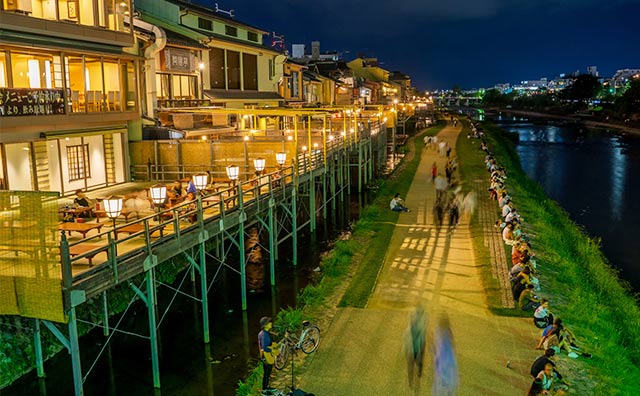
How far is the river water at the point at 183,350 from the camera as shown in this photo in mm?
13633

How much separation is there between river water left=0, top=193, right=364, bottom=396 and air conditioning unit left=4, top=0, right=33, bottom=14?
10.4m

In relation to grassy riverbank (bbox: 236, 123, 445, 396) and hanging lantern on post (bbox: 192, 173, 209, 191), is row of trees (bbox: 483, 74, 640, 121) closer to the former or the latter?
grassy riverbank (bbox: 236, 123, 445, 396)

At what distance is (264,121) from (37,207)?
1187 inches

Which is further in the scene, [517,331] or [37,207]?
[517,331]

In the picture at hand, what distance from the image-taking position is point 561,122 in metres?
127

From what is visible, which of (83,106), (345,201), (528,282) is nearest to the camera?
(528,282)

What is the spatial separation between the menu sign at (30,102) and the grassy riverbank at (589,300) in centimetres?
1622

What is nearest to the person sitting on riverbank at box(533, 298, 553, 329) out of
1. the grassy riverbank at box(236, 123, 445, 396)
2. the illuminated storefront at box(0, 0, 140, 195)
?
the grassy riverbank at box(236, 123, 445, 396)

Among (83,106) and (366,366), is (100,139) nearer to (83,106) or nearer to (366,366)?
(83,106)

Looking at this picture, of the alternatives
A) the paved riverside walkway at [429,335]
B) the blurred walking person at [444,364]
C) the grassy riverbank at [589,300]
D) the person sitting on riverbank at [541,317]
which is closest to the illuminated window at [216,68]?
→ the paved riverside walkway at [429,335]

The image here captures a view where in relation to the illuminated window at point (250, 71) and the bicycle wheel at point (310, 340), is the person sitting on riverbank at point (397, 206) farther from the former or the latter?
the bicycle wheel at point (310, 340)

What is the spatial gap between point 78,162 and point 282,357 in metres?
14.3

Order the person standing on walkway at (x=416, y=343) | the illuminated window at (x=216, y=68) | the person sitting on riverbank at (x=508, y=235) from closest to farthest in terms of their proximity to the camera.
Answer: the person standing on walkway at (x=416, y=343) < the person sitting on riverbank at (x=508, y=235) < the illuminated window at (x=216, y=68)

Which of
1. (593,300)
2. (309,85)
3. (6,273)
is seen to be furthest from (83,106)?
(309,85)
